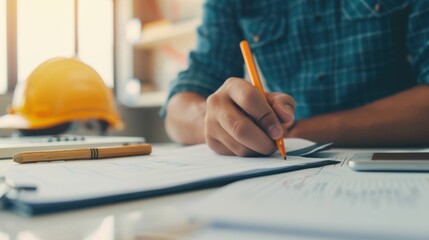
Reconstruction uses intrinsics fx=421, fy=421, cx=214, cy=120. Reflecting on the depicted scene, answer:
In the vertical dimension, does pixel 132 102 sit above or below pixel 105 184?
below

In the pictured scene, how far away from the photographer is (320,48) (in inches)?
39.2

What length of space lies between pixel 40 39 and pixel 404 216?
259cm

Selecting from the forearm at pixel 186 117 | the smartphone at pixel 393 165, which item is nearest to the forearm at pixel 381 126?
the forearm at pixel 186 117

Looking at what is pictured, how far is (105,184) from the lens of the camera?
302 millimetres

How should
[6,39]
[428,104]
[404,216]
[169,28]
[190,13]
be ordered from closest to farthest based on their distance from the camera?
[404,216] → [428,104] → [6,39] → [169,28] → [190,13]

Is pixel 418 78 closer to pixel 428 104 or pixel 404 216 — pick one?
pixel 428 104

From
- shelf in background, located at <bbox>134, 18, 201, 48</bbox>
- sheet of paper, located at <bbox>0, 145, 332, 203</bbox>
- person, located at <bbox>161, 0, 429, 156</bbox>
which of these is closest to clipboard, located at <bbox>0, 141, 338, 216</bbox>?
sheet of paper, located at <bbox>0, 145, 332, 203</bbox>

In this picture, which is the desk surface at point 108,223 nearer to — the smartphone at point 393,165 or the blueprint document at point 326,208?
the blueprint document at point 326,208

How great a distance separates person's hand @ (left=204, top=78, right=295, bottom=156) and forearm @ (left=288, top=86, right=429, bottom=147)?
0.31m

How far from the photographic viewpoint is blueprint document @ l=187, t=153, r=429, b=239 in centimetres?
19

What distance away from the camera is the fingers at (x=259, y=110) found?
1.59ft

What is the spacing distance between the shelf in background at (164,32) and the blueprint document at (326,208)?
198 cm

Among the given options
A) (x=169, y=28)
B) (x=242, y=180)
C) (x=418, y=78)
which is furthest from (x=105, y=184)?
(x=169, y=28)

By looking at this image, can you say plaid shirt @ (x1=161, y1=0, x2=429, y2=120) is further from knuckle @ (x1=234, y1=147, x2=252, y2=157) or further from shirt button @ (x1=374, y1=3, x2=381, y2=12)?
knuckle @ (x1=234, y1=147, x2=252, y2=157)
